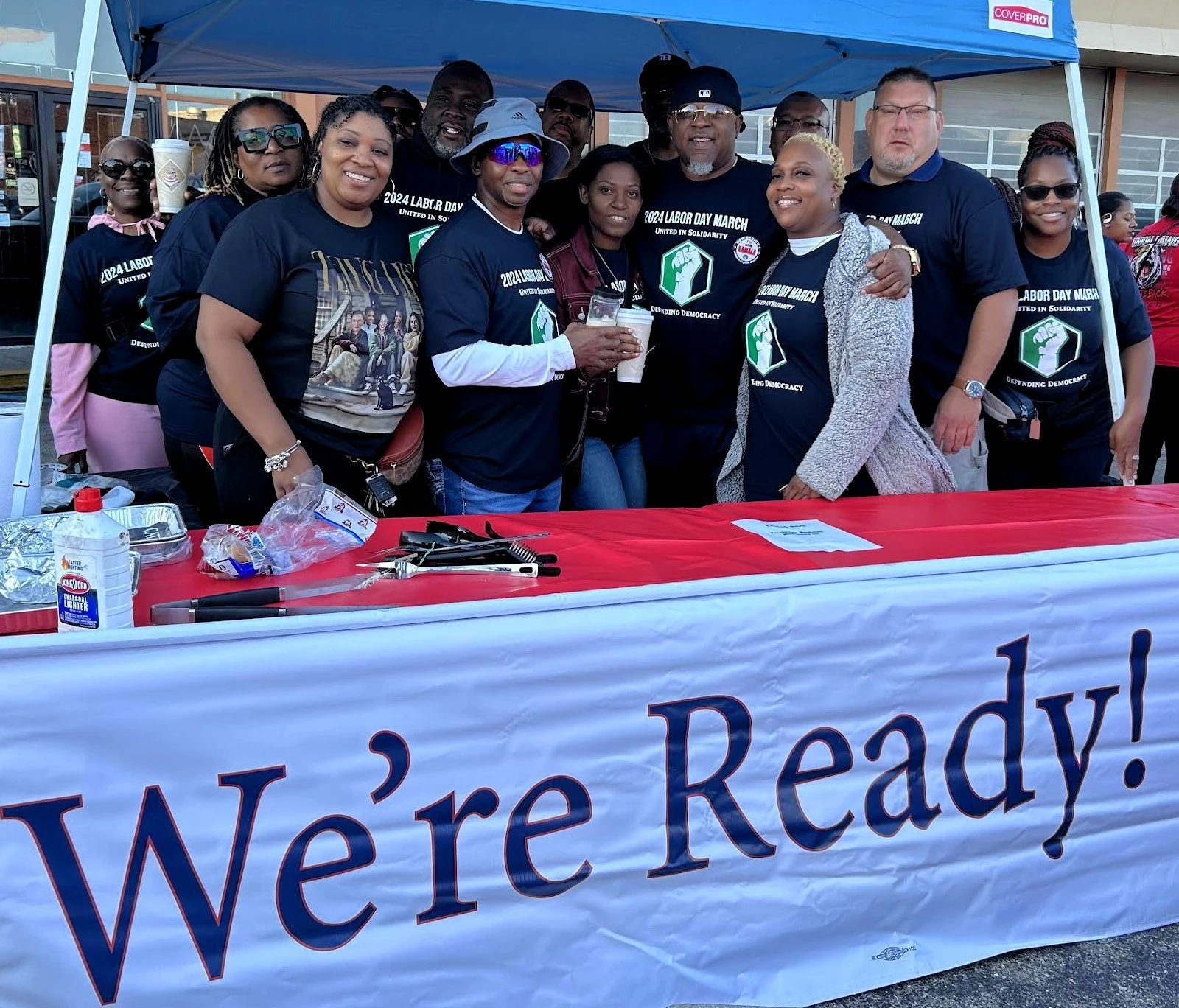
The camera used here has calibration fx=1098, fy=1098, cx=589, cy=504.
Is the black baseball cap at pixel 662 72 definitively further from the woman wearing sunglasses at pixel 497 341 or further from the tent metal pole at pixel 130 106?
the tent metal pole at pixel 130 106

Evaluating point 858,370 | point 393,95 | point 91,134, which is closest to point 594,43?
point 393,95

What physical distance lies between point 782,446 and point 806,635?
109 cm

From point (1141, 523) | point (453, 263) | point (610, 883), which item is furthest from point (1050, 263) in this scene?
point (610, 883)

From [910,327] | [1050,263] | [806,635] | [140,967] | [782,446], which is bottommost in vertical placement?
[140,967]

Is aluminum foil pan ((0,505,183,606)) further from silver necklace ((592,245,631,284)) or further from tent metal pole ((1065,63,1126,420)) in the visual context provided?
tent metal pole ((1065,63,1126,420))

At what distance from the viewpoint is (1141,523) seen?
266 cm

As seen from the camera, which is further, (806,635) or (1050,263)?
(1050,263)

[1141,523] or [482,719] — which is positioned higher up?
[1141,523]

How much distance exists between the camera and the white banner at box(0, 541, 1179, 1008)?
1.68 m

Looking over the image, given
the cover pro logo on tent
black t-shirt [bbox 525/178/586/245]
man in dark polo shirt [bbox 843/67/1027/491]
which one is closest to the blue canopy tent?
the cover pro logo on tent

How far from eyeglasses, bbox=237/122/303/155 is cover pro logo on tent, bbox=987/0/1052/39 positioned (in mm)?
2005

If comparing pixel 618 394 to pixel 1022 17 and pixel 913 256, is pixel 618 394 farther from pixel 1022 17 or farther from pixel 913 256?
pixel 1022 17

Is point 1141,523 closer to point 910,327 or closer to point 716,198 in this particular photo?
point 910,327

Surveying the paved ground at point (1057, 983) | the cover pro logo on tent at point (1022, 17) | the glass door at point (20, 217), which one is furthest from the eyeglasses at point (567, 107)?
the glass door at point (20, 217)
